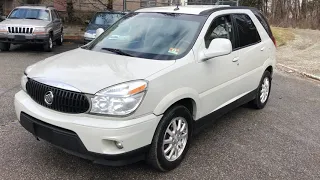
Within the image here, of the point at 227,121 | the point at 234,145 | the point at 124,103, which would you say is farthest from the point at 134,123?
the point at 227,121

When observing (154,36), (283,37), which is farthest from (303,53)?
(154,36)

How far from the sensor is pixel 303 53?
13.3 metres

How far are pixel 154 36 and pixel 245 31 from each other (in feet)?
5.44

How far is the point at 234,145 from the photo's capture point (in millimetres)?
4512

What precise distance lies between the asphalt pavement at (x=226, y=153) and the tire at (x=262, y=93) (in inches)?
5.2

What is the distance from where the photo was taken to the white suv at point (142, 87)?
3.12 metres

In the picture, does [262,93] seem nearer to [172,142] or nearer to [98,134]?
[172,142]

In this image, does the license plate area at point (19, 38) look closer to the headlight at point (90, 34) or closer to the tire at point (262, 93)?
the headlight at point (90, 34)

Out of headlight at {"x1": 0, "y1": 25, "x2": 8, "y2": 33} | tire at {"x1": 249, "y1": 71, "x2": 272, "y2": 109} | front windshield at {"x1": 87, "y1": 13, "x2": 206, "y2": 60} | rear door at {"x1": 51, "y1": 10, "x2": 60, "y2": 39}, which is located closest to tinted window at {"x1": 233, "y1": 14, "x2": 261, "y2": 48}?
tire at {"x1": 249, "y1": 71, "x2": 272, "y2": 109}

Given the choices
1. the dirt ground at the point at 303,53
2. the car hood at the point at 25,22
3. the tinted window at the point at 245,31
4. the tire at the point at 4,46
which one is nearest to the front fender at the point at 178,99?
the tinted window at the point at 245,31

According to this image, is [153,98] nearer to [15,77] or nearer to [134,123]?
[134,123]

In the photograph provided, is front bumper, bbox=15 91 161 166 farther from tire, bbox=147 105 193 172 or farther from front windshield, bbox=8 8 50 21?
front windshield, bbox=8 8 50 21

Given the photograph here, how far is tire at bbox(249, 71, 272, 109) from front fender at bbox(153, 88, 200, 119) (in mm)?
2190

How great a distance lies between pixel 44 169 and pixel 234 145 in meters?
2.35
